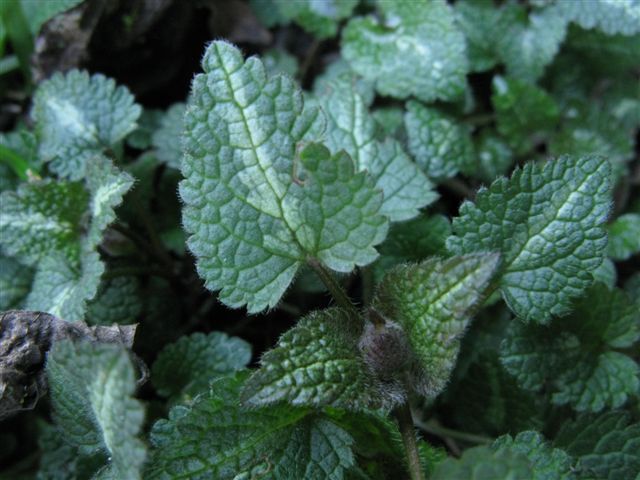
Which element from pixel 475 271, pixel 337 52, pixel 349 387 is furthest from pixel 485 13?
pixel 349 387

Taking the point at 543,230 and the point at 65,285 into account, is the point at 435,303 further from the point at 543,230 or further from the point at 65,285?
the point at 65,285

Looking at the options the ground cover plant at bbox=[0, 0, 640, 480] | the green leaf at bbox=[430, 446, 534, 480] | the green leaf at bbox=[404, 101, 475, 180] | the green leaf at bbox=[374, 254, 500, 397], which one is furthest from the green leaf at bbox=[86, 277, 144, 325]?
the green leaf at bbox=[430, 446, 534, 480]

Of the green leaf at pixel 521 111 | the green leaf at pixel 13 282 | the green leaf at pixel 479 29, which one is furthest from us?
the green leaf at pixel 479 29

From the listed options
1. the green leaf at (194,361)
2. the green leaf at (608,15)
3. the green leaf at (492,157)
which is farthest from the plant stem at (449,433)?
the green leaf at (608,15)

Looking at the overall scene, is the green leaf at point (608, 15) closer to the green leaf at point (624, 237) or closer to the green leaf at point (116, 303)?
the green leaf at point (624, 237)

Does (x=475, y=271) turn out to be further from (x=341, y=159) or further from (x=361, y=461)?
(x=361, y=461)

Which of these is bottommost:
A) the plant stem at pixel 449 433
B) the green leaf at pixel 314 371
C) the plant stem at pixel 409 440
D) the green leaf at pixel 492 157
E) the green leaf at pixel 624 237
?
the plant stem at pixel 449 433
